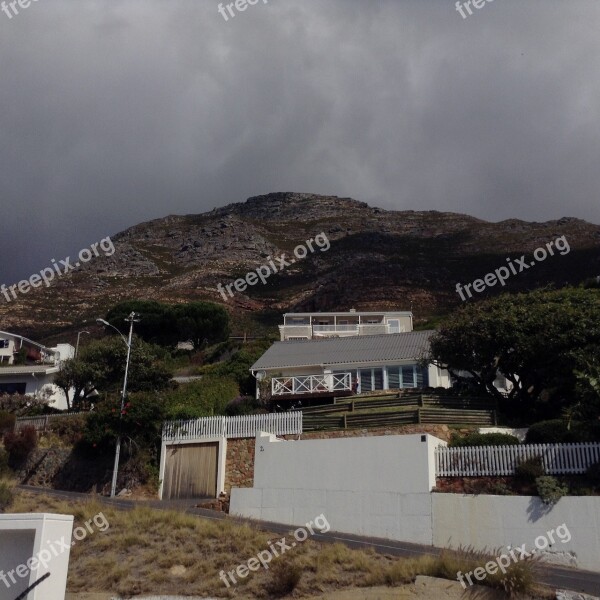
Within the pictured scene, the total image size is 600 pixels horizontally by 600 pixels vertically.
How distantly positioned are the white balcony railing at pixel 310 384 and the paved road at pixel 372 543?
31.4 ft

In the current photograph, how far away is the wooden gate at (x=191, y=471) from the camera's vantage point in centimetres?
2698

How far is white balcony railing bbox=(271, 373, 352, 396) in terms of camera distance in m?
34.5

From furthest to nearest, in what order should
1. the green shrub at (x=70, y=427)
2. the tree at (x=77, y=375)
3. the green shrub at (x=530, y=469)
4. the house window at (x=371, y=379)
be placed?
the tree at (x=77, y=375)
the house window at (x=371, y=379)
the green shrub at (x=70, y=427)
the green shrub at (x=530, y=469)

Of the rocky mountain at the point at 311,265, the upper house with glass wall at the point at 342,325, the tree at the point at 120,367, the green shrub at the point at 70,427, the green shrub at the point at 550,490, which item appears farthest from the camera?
the rocky mountain at the point at 311,265

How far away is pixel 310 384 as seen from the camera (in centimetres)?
3459

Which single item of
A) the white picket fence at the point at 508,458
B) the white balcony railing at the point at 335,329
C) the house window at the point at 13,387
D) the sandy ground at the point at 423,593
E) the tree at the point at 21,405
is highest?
the white balcony railing at the point at 335,329

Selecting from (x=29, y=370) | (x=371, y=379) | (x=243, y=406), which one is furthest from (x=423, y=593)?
(x=29, y=370)

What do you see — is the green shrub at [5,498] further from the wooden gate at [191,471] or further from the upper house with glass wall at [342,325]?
the upper house with glass wall at [342,325]

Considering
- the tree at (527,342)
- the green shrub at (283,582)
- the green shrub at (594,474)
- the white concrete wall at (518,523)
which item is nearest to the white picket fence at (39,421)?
the tree at (527,342)

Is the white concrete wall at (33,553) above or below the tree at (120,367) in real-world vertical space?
below

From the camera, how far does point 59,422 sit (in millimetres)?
32469

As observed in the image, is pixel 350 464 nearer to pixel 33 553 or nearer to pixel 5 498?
pixel 33 553

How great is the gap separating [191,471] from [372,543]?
32.1 ft

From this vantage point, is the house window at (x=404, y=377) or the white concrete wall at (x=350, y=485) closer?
the white concrete wall at (x=350, y=485)
